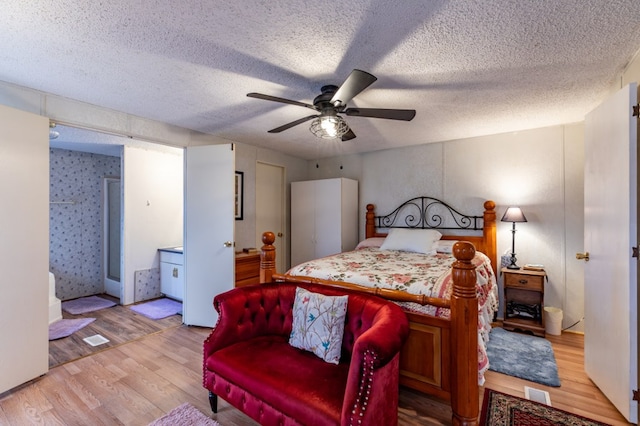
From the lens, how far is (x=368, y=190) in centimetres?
480

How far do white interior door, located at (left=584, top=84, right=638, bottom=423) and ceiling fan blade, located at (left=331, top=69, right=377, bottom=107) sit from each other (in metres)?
1.59

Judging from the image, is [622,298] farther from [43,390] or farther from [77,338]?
[77,338]

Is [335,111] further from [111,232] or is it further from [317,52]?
[111,232]

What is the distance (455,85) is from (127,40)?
92.8 inches

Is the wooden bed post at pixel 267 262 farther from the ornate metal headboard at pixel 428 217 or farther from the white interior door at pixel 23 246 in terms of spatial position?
the ornate metal headboard at pixel 428 217

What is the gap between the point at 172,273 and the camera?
4.53 metres

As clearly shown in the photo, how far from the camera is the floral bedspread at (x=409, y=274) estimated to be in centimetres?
204

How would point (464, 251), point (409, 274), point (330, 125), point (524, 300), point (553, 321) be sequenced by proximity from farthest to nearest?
1. point (524, 300)
2. point (553, 321)
3. point (409, 274)
4. point (330, 125)
5. point (464, 251)

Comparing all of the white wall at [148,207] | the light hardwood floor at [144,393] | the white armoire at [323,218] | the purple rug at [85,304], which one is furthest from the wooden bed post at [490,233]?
the purple rug at [85,304]

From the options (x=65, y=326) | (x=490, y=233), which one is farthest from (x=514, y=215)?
(x=65, y=326)

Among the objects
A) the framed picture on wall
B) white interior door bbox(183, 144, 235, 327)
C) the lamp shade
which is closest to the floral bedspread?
the lamp shade

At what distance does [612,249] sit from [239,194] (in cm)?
390

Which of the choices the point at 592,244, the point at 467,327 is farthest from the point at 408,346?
the point at 592,244

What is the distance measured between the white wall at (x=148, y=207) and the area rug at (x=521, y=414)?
4630mm
